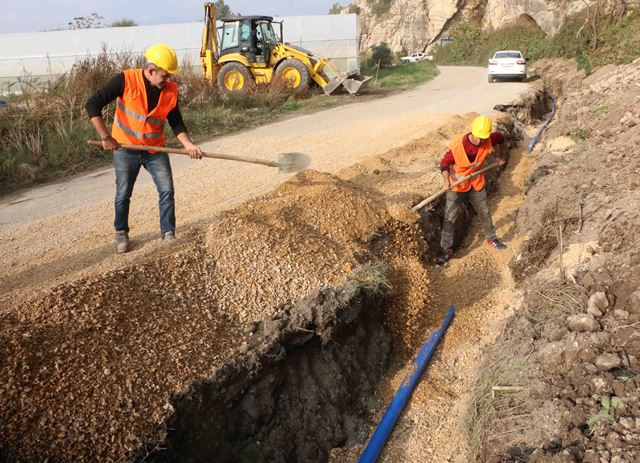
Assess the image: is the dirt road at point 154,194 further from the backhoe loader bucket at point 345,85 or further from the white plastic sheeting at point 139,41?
the white plastic sheeting at point 139,41

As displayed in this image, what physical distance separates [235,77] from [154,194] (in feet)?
33.6

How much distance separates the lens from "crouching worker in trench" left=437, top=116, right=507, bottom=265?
6.06m

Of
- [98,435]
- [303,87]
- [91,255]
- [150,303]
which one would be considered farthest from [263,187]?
[303,87]

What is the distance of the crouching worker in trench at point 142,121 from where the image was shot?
14.0 ft

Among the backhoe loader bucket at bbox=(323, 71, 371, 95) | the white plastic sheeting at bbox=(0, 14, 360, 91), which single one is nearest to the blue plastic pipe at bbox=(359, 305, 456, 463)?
the backhoe loader bucket at bbox=(323, 71, 371, 95)

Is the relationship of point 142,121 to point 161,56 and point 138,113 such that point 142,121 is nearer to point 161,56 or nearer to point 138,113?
point 138,113

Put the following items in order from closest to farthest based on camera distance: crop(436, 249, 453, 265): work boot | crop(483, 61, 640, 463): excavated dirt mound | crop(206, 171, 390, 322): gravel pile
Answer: crop(483, 61, 640, 463): excavated dirt mound → crop(206, 171, 390, 322): gravel pile → crop(436, 249, 453, 265): work boot

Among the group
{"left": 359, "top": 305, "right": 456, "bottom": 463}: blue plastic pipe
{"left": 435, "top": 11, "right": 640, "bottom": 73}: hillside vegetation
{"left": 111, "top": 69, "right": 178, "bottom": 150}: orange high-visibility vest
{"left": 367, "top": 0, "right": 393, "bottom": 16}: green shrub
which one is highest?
{"left": 367, "top": 0, "right": 393, "bottom": 16}: green shrub

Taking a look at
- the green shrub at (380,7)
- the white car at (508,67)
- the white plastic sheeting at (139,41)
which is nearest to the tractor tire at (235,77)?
the white plastic sheeting at (139,41)

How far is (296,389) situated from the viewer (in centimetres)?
380

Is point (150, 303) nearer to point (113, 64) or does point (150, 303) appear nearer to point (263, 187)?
point (263, 187)

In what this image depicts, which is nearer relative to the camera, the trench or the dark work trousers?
the trench

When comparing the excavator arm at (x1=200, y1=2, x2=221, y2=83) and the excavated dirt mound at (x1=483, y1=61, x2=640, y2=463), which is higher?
the excavator arm at (x1=200, y1=2, x2=221, y2=83)

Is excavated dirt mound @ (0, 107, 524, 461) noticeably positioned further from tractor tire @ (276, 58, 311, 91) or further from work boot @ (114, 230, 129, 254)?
tractor tire @ (276, 58, 311, 91)
